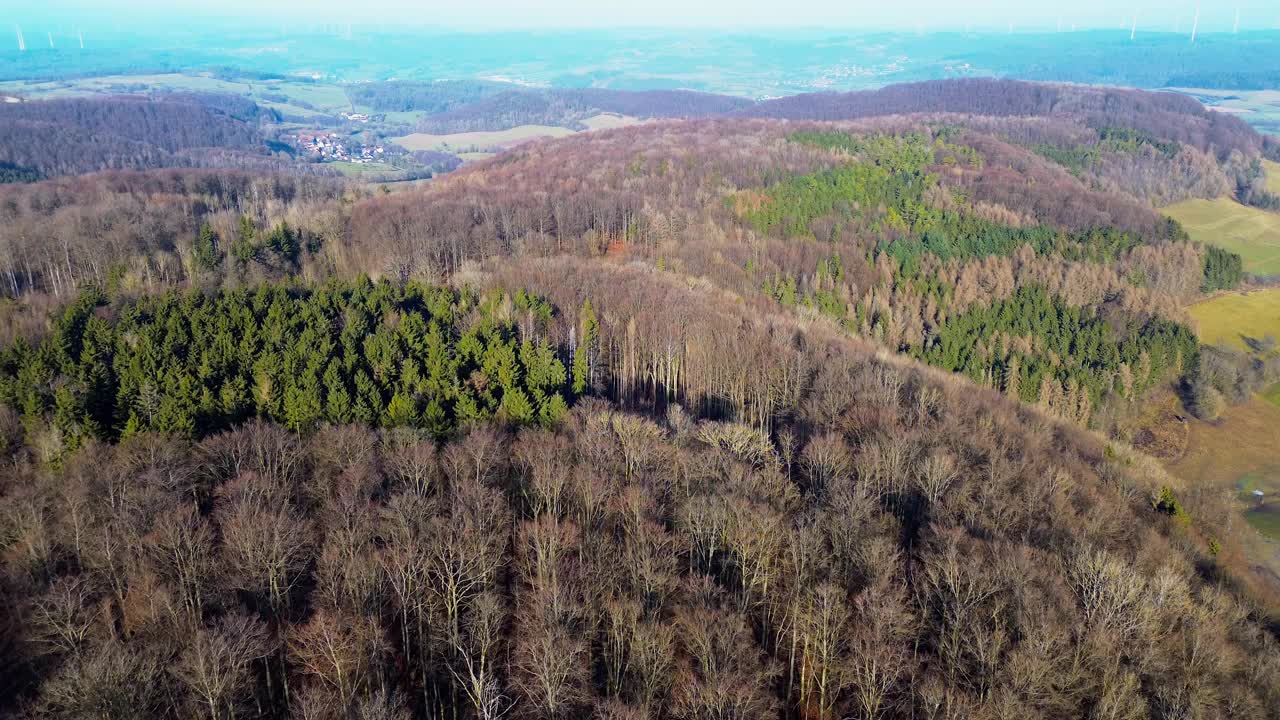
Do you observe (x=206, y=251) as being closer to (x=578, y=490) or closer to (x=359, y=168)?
(x=578, y=490)

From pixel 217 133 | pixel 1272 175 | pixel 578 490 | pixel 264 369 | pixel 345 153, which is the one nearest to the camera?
pixel 578 490

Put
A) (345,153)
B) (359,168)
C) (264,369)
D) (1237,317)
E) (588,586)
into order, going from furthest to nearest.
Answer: (345,153), (359,168), (1237,317), (264,369), (588,586)

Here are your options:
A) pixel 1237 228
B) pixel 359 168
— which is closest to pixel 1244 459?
pixel 1237 228

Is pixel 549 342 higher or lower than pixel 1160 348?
higher

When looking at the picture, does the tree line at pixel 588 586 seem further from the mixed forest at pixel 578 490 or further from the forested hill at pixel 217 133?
the forested hill at pixel 217 133

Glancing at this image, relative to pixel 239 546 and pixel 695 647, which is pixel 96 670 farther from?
pixel 695 647

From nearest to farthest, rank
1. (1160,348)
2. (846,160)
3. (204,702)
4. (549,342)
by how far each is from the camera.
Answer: (204,702), (549,342), (1160,348), (846,160)

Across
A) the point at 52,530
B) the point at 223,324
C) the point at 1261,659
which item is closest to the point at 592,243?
the point at 223,324

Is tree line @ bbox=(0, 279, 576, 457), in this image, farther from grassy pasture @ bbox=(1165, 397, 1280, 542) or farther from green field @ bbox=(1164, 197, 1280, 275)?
green field @ bbox=(1164, 197, 1280, 275)
